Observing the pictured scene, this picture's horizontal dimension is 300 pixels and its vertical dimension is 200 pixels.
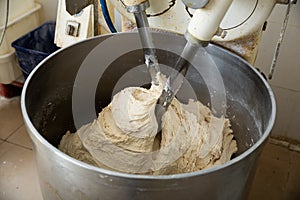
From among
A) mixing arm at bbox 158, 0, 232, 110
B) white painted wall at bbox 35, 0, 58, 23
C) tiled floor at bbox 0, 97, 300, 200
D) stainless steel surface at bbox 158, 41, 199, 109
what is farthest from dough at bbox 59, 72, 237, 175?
white painted wall at bbox 35, 0, 58, 23

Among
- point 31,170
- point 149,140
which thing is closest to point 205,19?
point 149,140

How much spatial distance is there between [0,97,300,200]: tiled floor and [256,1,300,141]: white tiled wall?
99mm

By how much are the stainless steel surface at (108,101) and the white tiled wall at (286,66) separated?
1.45ft

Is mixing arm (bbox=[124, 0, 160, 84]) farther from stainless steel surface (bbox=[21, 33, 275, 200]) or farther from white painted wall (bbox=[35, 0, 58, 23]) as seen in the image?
white painted wall (bbox=[35, 0, 58, 23])

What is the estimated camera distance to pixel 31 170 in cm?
123

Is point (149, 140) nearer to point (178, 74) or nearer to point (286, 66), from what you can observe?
point (178, 74)

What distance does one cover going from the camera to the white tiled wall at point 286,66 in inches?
44.6

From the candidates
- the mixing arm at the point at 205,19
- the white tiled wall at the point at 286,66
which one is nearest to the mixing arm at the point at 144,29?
the mixing arm at the point at 205,19

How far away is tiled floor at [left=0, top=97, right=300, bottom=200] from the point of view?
117 centimetres

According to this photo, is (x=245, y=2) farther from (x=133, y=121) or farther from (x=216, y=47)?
(x=133, y=121)

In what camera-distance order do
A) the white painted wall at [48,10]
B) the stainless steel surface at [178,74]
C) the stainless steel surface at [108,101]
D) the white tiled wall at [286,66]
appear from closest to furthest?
the stainless steel surface at [108,101]
the stainless steel surface at [178,74]
the white tiled wall at [286,66]
the white painted wall at [48,10]

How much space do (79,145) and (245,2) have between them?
17.3 inches

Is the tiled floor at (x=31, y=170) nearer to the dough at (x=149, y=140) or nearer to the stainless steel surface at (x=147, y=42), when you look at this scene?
the dough at (x=149, y=140)

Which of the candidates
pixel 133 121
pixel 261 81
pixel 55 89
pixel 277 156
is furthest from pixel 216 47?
pixel 277 156
